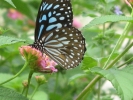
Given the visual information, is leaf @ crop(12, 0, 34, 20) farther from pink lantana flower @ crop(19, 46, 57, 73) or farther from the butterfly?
pink lantana flower @ crop(19, 46, 57, 73)

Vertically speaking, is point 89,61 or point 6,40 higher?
point 6,40

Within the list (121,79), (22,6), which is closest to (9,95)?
(121,79)

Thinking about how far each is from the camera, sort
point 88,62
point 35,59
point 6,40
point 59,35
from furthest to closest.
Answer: point 59,35 → point 88,62 → point 35,59 → point 6,40

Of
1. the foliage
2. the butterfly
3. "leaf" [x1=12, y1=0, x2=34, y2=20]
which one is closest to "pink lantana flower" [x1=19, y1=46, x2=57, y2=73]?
the foliage

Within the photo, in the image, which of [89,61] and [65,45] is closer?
[89,61]

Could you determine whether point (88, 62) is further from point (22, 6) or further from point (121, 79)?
point (22, 6)


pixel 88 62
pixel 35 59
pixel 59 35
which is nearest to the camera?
pixel 35 59

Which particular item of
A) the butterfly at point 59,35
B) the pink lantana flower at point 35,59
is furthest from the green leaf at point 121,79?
the butterfly at point 59,35

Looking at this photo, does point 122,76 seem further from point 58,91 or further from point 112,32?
point 58,91

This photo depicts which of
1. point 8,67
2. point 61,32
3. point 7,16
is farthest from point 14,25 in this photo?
point 61,32
